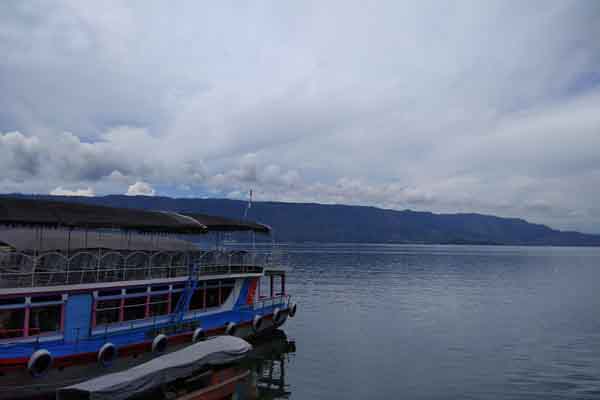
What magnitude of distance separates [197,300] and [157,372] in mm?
9451

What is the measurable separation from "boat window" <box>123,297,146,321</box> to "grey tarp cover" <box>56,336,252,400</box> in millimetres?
4300

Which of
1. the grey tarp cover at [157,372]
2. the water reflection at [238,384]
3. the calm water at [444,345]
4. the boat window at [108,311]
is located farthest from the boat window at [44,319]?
the calm water at [444,345]

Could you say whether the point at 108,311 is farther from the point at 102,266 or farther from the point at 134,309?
the point at 102,266

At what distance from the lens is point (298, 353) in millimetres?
30500

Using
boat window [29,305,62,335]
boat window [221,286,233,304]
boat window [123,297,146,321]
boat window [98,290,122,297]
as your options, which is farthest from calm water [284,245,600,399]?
boat window [29,305,62,335]

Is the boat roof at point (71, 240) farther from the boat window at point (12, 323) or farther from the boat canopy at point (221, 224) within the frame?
the boat canopy at point (221, 224)

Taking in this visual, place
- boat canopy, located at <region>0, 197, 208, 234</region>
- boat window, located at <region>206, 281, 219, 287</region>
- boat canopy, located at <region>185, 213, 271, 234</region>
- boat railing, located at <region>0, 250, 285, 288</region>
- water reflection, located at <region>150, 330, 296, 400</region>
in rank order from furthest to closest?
A: boat canopy, located at <region>185, 213, 271, 234</region> < boat window, located at <region>206, 281, 219, 287</region> < boat railing, located at <region>0, 250, 285, 288</region> < boat canopy, located at <region>0, 197, 208, 234</region> < water reflection, located at <region>150, 330, 296, 400</region>

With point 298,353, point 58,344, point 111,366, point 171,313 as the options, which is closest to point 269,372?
point 298,353

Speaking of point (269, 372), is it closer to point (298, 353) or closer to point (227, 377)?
point (298, 353)

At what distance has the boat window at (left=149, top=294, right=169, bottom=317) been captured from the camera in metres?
24.2

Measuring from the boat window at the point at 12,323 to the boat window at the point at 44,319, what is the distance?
1.18 feet

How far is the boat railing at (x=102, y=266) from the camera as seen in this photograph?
19.1 meters

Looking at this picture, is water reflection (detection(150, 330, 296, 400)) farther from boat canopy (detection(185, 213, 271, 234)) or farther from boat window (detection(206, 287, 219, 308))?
boat canopy (detection(185, 213, 271, 234))

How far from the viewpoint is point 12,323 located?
61.6 feet
